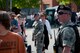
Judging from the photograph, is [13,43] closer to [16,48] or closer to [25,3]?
[16,48]

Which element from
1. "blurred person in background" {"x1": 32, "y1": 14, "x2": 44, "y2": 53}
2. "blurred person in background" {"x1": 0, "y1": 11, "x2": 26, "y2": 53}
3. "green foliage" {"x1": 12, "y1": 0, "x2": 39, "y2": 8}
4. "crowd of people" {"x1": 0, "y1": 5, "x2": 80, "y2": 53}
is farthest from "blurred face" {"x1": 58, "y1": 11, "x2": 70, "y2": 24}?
"green foliage" {"x1": 12, "y1": 0, "x2": 39, "y2": 8}

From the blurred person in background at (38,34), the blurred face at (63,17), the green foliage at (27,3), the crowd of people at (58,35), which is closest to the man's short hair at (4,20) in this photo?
the crowd of people at (58,35)

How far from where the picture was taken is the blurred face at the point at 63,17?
6.54 metres

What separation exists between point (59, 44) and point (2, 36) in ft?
5.11

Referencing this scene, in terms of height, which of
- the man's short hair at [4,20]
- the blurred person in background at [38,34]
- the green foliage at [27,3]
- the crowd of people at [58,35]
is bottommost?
Answer: the green foliage at [27,3]

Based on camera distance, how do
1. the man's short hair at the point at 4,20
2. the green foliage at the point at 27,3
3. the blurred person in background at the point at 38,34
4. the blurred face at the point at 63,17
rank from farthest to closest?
the green foliage at the point at 27,3, the blurred person in background at the point at 38,34, the blurred face at the point at 63,17, the man's short hair at the point at 4,20

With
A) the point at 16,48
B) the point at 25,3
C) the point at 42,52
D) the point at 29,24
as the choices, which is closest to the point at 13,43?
the point at 16,48

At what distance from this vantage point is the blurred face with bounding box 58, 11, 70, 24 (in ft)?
21.5

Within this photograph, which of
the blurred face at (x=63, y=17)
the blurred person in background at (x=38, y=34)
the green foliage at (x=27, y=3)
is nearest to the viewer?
the blurred face at (x=63, y=17)

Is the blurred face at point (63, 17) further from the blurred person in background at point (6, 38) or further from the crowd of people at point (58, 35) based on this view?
the blurred person in background at point (6, 38)

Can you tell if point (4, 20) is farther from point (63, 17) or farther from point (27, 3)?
point (27, 3)

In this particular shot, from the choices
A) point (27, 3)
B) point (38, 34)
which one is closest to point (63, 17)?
point (38, 34)

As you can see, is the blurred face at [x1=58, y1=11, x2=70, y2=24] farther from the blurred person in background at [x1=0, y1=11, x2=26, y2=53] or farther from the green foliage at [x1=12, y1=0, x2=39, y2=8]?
the green foliage at [x1=12, y1=0, x2=39, y2=8]

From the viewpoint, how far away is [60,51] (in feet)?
22.0
